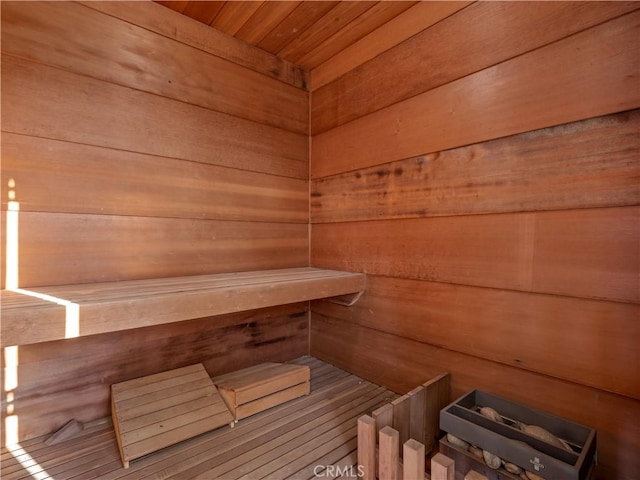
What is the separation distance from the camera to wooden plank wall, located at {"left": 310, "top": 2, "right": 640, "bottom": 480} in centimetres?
92

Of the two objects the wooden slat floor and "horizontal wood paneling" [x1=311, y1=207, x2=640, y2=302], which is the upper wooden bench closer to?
"horizontal wood paneling" [x1=311, y1=207, x2=640, y2=302]

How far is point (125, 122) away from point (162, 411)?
119 cm

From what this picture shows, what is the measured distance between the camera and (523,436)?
3.04 ft

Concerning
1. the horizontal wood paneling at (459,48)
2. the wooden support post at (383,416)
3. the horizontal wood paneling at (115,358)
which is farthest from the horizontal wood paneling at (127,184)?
the wooden support post at (383,416)

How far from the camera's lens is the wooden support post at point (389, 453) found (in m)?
0.89

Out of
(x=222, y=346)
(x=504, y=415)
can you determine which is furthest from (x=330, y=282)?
(x=504, y=415)

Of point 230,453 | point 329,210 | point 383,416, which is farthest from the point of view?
point 329,210

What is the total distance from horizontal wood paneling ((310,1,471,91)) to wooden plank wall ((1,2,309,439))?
0.22m

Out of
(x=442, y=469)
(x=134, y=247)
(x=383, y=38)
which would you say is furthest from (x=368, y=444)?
(x=383, y=38)

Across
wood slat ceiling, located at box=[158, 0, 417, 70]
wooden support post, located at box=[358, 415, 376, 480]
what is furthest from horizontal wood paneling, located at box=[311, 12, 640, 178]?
wooden support post, located at box=[358, 415, 376, 480]

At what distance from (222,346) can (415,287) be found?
1.01 m

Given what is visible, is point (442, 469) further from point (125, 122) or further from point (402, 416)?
point (125, 122)

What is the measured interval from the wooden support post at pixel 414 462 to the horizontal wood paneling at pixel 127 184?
1281 millimetres

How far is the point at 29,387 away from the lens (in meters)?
1.17
